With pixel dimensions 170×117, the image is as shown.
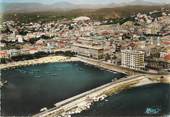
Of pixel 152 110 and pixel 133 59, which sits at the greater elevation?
pixel 133 59

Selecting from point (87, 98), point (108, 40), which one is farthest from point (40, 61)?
point (108, 40)

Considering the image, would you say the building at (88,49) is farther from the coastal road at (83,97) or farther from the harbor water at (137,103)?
the harbor water at (137,103)

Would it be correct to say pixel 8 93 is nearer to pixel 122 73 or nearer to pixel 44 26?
pixel 44 26

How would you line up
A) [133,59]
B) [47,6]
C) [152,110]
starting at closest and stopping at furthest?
[47,6] → [152,110] → [133,59]

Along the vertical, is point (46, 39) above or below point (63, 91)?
above

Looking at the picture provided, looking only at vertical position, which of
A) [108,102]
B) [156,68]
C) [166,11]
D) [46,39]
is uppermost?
[166,11]

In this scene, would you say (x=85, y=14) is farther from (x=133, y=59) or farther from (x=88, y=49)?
(x=133, y=59)

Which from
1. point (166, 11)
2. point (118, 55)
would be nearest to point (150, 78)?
point (118, 55)
